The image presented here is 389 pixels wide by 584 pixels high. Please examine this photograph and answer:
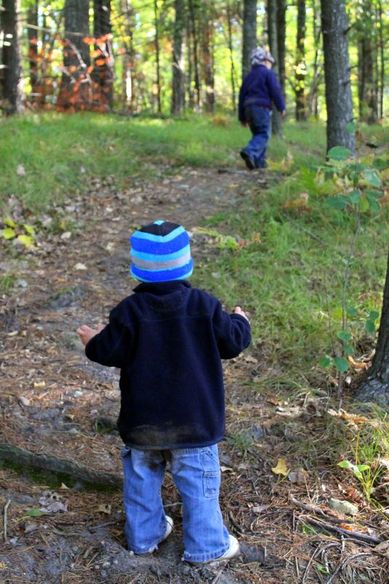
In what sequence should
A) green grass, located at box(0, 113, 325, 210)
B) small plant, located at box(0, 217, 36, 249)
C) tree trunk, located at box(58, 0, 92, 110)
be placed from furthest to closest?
1. tree trunk, located at box(58, 0, 92, 110)
2. green grass, located at box(0, 113, 325, 210)
3. small plant, located at box(0, 217, 36, 249)

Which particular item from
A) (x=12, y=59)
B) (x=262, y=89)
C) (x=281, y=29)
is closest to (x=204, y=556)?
(x=262, y=89)

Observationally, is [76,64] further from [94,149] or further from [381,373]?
[381,373]

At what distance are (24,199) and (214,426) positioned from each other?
5024 mm

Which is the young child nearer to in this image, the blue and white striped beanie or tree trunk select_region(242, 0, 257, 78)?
the blue and white striped beanie

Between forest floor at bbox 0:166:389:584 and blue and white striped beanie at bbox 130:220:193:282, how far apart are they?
120 cm

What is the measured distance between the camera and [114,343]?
260cm

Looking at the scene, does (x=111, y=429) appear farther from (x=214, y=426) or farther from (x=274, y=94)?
(x=274, y=94)

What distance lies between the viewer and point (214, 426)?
2682mm

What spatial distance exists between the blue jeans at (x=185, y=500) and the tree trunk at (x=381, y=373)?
1.36m

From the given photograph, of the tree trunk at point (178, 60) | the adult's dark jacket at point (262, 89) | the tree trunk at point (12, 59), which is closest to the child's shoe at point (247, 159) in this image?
the adult's dark jacket at point (262, 89)

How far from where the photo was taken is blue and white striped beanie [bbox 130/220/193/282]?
2566 millimetres

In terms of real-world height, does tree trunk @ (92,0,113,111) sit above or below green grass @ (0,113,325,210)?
above

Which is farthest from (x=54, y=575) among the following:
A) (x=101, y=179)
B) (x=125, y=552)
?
(x=101, y=179)

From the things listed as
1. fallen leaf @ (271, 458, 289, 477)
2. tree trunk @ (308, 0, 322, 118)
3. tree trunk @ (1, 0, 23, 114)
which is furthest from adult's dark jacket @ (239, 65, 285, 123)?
tree trunk @ (308, 0, 322, 118)
